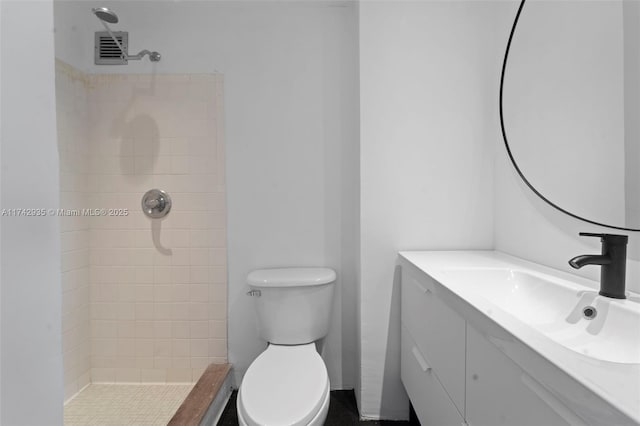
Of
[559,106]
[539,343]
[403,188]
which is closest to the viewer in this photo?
[539,343]

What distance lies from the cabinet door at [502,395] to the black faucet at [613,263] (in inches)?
12.6

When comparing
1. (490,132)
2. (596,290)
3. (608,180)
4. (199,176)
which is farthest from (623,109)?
(199,176)

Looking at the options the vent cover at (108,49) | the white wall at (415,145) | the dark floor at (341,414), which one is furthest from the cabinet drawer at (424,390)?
the vent cover at (108,49)

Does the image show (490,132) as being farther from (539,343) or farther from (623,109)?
(539,343)

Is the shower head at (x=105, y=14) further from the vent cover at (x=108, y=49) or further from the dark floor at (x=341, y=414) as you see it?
the dark floor at (x=341, y=414)

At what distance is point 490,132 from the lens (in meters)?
1.42

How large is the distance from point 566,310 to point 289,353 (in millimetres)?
993

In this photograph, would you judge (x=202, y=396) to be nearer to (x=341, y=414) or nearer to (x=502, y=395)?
(x=341, y=414)

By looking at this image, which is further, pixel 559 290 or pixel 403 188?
pixel 403 188

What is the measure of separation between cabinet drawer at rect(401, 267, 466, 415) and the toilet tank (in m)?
0.41

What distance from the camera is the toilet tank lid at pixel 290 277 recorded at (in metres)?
1.44

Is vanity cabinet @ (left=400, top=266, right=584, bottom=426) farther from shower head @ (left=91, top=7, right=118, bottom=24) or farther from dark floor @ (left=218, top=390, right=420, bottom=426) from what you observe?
shower head @ (left=91, top=7, right=118, bottom=24)

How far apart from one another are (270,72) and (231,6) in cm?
38

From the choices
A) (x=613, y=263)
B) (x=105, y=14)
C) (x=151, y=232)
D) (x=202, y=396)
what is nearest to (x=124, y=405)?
(x=202, y=396)
